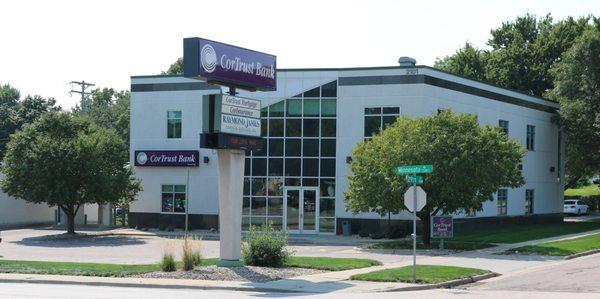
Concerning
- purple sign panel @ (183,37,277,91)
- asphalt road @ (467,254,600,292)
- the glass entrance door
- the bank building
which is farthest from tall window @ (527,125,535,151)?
purple sign panel @ (183,37,277,91)

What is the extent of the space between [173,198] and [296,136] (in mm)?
7973

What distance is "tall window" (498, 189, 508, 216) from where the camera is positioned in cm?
4597

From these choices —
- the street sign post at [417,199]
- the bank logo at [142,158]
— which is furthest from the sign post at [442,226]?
the bank logo at [142,158]

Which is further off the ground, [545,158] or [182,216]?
[545,158]

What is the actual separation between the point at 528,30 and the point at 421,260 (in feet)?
139

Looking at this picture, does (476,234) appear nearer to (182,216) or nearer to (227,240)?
(182,216)

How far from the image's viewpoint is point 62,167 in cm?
3931

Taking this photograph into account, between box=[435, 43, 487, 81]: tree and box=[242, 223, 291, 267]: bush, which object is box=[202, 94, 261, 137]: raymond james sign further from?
box=[435, 43, 487, 81]: tree

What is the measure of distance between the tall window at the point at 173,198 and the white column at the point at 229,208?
20.4 meters

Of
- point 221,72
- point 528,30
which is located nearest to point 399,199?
point 221,72

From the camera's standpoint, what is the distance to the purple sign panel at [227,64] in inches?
869

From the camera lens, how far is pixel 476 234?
129 ft

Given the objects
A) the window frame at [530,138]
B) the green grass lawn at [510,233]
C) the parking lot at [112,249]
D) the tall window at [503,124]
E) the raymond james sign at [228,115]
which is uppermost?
the tall window at [503,124]

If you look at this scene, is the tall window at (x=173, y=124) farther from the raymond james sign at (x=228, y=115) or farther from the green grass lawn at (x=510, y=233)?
the raymond james sign at (x=228, y=115)
